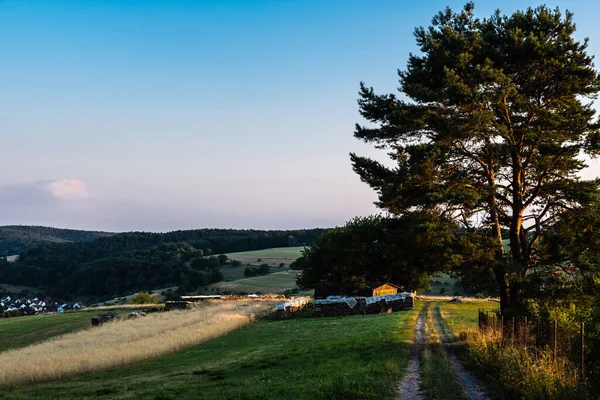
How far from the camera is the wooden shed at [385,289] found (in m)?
57.4

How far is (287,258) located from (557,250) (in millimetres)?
132496

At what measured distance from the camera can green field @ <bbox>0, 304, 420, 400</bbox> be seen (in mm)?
13938

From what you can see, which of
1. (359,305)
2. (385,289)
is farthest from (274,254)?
(359,305)

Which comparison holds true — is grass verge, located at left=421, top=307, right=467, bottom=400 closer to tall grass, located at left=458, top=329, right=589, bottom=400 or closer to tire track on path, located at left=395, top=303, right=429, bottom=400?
tire track on path, located at left=395, top=303, right=429, bottom=400

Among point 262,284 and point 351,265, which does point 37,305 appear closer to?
point 262,284

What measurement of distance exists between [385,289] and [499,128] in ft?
131

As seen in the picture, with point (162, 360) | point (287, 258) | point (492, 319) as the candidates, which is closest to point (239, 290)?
point (287, 258)

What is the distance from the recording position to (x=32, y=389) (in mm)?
→ 20594

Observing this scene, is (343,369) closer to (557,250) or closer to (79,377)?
(557,250)

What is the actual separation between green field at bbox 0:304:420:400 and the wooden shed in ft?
91.4

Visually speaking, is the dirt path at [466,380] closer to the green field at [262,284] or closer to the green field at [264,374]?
the green field at [264,374]

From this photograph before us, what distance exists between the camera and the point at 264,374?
17609 millimetres

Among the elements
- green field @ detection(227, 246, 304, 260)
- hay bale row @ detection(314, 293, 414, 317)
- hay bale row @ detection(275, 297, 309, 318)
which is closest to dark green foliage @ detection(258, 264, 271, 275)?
green field @ detection(227, 246, 304, 260)

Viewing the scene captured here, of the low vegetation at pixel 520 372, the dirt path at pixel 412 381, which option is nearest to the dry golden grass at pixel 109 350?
the dirt path at pixel 412 381
